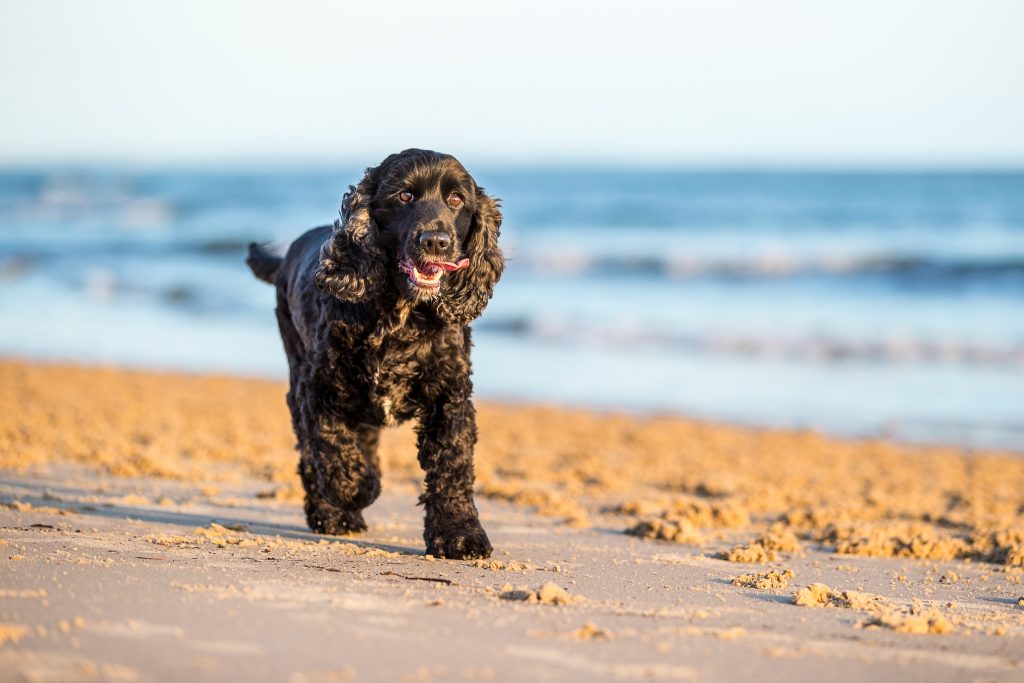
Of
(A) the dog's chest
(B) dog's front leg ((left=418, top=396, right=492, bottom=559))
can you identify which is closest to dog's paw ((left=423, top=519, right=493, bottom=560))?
(B) dog's front leg ((left=418, top=396, right=492, bottom=559))

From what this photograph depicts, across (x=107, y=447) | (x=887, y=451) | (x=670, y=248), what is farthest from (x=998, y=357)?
(x=670, y=248)

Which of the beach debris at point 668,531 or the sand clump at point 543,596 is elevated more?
the beach debris at point 668,531

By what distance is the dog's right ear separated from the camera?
496 centimetres

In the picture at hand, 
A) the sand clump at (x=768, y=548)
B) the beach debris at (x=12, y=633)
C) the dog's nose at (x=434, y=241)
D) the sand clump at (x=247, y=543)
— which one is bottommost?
the beach debris at (x=12, y=633)

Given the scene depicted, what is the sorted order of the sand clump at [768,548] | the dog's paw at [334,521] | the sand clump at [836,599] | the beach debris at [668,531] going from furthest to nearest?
1. the beach debris at [668,531]
2. the dog's paw at [334,521]
3. the sand clump at [768,548]
4. the sand clump at [836,599]

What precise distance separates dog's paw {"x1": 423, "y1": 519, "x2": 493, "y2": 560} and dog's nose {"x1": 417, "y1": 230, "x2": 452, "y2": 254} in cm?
119

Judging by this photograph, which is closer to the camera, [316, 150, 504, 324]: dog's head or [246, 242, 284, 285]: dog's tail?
[316, 150, 504, 324]: dog's head

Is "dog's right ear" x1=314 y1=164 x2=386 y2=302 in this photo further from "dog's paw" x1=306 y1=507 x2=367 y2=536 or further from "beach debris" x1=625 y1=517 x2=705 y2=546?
"beach debris" x1=625 y1=517 x2=705 y2=546

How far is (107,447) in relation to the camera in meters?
7.68

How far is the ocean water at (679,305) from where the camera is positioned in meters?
12.7

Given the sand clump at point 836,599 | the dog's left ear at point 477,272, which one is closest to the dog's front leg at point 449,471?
the dog's left ear at point 477,272

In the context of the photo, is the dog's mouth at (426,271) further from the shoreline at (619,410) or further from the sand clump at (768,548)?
the shoreline at (619,410)

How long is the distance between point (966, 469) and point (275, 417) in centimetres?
571

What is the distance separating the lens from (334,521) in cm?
559
